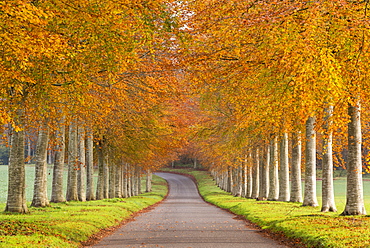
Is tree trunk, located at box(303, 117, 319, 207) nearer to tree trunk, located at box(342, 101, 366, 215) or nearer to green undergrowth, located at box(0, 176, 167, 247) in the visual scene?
tree trunk, located at box(342, 101, 366, 215)

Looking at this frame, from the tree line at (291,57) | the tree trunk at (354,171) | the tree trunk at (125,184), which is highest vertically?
the tree line at (291,57)

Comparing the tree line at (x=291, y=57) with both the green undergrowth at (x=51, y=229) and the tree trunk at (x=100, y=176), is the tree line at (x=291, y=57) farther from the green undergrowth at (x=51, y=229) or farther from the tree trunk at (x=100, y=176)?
the tree trunk at (x=100, y=176)

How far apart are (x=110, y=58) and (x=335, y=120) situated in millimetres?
→ 6403

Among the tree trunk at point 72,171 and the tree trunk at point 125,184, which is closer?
the tree trunk at point 72,171

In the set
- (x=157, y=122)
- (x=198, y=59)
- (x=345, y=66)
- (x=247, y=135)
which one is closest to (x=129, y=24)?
(x=198, y=59)

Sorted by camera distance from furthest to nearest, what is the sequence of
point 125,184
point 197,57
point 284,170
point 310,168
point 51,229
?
point 125,184, point 284,170, point 310,168, point 51,229, point 197,57

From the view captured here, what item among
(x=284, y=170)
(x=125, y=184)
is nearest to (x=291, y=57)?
(x=284, y=170)

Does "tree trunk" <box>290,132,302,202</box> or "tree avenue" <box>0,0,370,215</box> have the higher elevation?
"tree avenue" <box>0,0,370,215</box>

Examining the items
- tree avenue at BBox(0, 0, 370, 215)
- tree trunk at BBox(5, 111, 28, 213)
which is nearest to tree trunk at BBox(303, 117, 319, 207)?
tree avenue at BBox(0, 0, 370, 215)

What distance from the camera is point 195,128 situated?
23.5 m

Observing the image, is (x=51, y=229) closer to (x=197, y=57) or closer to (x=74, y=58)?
(x=74, y=58)

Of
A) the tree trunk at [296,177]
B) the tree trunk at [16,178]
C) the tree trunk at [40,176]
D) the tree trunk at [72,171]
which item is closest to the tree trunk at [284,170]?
the tree trunk at [296,177]

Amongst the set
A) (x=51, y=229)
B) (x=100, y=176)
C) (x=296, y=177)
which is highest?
(x=296, y=177)

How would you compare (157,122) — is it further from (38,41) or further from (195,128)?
(38,41)
